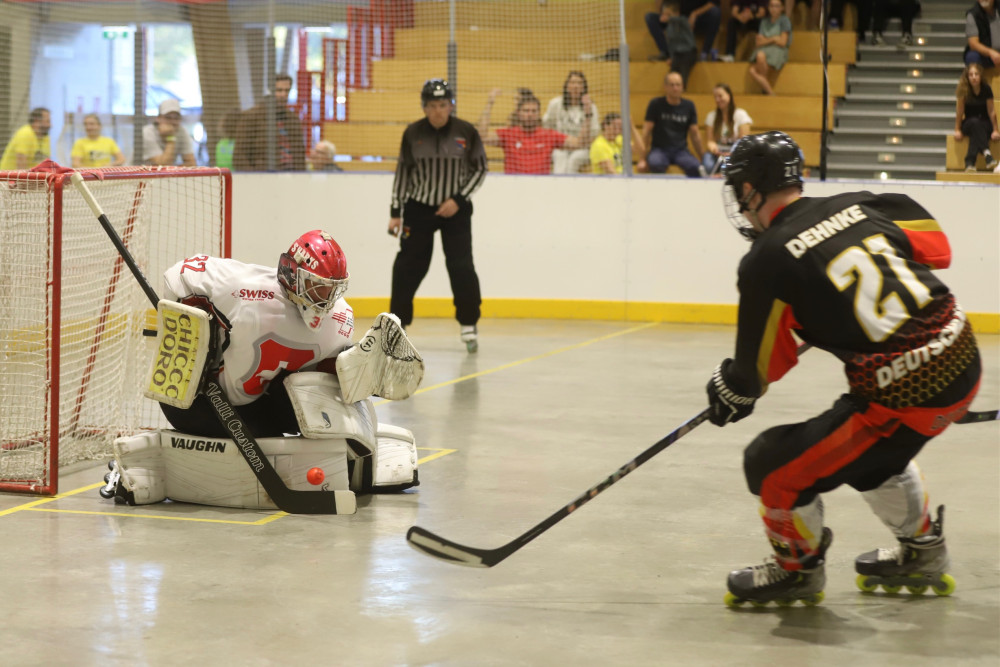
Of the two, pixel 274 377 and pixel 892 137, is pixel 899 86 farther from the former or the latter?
pixel 274 377

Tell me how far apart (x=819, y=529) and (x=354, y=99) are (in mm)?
9154

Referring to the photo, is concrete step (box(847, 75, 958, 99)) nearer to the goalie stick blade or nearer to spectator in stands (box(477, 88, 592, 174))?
spectator in stands (box(477, 88, 592, 174))

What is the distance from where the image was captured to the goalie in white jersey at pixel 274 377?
436cm

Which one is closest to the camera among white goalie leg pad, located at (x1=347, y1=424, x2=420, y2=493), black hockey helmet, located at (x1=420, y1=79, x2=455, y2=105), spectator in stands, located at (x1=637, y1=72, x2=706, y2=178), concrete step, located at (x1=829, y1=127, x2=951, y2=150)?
white goalie leg pad, located at (x1=347, y1=424, x2=420, y2=493)

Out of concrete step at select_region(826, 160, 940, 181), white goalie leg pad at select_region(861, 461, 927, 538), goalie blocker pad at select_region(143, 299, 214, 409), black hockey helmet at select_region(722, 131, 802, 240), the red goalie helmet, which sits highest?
concrete step at select_region(826, 160, 940, 181)

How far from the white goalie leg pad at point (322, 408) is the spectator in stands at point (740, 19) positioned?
342 inches

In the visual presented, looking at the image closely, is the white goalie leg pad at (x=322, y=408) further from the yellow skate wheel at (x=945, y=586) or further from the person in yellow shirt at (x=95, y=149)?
the person in yellow shirt at (x=95, y=149)

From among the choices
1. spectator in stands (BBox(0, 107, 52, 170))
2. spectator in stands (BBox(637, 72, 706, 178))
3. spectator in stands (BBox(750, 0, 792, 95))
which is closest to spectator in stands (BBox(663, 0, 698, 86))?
spectator in stands (BBox(750, 0, 792, 95))

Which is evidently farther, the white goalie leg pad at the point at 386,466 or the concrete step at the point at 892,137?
the concrete step at the point at 892,137

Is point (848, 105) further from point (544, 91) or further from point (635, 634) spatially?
point (635, 634)

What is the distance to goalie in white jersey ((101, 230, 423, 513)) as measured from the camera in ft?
14.3

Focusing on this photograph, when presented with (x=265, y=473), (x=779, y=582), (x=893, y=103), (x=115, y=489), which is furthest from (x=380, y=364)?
(x=893, y=103)

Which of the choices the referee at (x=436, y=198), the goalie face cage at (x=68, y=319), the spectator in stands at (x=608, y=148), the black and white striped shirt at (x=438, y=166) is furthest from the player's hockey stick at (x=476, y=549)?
the spectator in stands at (x=608, y=148)

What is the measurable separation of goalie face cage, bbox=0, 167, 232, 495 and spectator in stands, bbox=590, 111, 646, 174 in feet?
13.7
